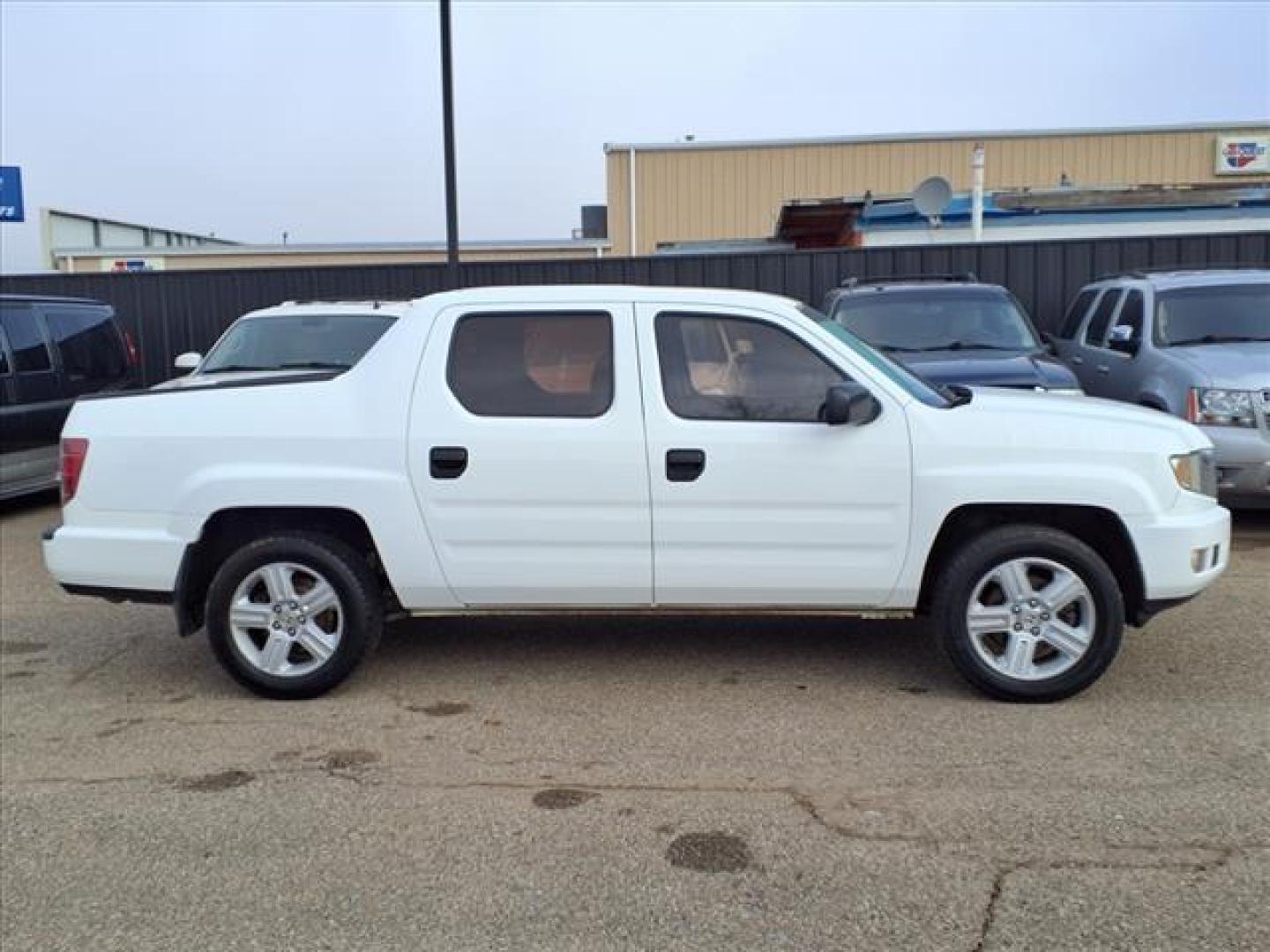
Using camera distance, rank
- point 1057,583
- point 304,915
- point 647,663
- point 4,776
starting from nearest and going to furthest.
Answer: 1. point 304,915
2. point 4,776
3. point 1057,583
4. point 647,663

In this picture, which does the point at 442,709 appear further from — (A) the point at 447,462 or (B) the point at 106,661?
(B) the point at 106,661

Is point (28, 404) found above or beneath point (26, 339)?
beneath

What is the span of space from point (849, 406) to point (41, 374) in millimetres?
8525

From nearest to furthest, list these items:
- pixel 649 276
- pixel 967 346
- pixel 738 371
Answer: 1. pixel 738 371
2. pixel 967 346
3. pixel 649 276

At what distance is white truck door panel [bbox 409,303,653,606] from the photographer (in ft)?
16.2

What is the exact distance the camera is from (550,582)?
503 cm

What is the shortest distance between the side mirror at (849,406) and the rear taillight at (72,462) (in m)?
3.28

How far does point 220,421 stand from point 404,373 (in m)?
0.84

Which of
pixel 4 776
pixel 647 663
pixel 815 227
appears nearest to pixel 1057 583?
pixel 647 663

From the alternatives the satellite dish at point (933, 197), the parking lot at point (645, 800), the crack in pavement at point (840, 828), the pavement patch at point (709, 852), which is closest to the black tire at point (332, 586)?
the parking lot at point (645, 800)

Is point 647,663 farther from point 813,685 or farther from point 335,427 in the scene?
point 335,427

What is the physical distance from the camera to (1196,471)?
4902 millimetres

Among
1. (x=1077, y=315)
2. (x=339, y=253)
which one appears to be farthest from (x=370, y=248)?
(x=1077, y=315)

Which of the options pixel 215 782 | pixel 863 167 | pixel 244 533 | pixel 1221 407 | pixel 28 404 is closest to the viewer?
pixel 215 782
